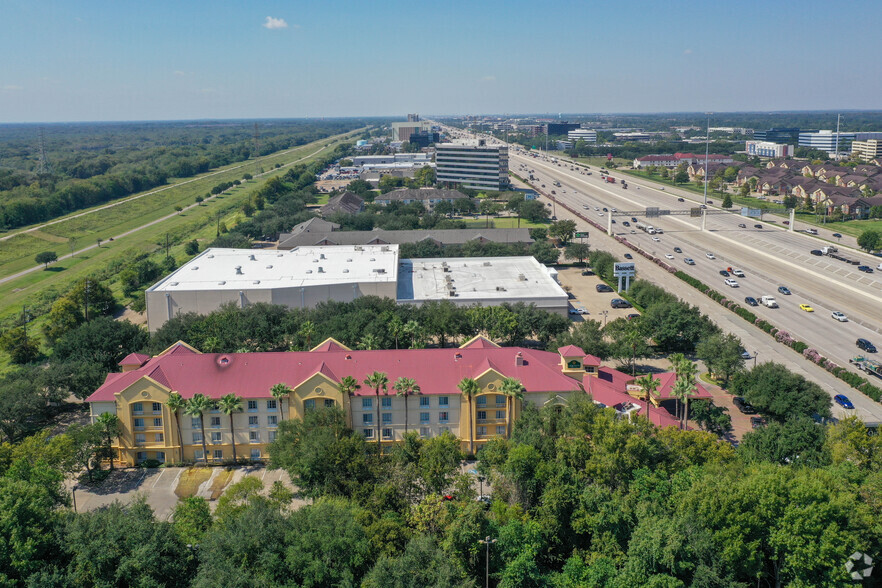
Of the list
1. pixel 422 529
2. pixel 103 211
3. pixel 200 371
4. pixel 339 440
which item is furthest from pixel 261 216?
pixel 422 529

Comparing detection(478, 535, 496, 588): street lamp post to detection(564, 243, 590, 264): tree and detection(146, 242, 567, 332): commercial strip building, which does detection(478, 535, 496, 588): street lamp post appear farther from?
detection(564, 243, 590, 264): tree

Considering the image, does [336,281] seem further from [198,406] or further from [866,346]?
[866,346]

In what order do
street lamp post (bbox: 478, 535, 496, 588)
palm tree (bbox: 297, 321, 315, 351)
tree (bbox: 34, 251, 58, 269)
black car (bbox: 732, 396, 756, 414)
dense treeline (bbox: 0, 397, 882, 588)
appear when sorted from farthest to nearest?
1. tree (bbox: 34, 251, 58, 269)
2. palm tree (bbox: 297, 321, 315, 351)
3. black car (bbox: 732, 396, 756, 414)
4. street lamp post (bbox: 478, 535, 496, 588)
5. dense treeline (bbox: 0, 397, 882, 588)

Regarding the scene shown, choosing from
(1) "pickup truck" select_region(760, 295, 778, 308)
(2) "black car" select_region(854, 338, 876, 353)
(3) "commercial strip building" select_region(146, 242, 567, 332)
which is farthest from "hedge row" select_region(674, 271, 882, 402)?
(3) "commercial strip building" select_region(146, 242, 567, 332)

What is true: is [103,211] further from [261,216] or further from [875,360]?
[875,360]

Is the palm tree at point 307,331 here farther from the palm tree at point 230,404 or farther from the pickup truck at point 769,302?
the pickup truck at point 769,302

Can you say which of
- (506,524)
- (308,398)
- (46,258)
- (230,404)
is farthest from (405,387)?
(46,258)

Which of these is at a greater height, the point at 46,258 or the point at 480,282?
the point at 480,282
